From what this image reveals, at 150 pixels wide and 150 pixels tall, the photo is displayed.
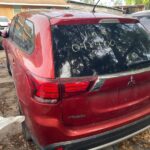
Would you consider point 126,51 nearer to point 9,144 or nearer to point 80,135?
point 80,135

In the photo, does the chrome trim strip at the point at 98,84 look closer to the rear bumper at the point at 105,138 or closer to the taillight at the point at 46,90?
the taillight at the point at 46,90

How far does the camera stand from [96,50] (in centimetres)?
273

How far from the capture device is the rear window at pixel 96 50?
2.57m

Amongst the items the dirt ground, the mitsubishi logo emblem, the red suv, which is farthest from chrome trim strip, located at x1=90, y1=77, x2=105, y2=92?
the dirt ground

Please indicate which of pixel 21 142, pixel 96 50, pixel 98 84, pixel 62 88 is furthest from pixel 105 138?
pixel 21 142

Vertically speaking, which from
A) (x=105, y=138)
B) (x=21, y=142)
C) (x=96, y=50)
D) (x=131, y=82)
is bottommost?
(x=21, y=142)

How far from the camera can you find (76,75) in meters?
2.53

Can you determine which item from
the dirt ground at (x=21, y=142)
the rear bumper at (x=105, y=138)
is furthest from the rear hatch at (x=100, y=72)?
the dirt ground at (x=21, y=142)

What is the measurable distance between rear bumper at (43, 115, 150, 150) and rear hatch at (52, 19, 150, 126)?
115mm

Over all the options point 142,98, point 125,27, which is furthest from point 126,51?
point 142,98

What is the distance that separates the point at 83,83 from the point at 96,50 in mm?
452

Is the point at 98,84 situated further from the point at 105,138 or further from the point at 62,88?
the point at 105,138

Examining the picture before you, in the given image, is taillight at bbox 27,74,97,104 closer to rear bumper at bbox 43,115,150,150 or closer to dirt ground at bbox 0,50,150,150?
rear bumper at bbox 43,115,150,150

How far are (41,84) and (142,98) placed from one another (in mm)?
1190
